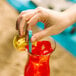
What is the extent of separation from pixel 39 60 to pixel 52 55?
1349 mm

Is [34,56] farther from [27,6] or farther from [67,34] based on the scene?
[27,6]

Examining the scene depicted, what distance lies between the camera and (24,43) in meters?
0.97

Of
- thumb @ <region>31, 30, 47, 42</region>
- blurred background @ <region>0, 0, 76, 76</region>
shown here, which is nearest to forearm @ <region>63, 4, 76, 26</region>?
thumb @ <region>31, 30, 47, 42</region>

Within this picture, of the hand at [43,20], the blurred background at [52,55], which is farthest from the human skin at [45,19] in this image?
the blurred background at [52,55]

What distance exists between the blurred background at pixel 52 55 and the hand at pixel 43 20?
918 millimetres

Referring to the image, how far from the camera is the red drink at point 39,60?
3.10 feet

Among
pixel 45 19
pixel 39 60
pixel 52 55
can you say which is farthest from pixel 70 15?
pixel 52 55

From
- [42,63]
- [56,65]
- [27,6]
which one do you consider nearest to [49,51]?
[42,63]

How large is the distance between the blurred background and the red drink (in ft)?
3.14

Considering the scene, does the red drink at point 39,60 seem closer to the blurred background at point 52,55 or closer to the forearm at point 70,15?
the forearm at point 70,15

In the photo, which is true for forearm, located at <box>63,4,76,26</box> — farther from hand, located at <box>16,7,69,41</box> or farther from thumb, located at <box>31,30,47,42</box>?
thumb, located at <box>31,30,47,42</box>

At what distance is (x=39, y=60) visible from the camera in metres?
0.95

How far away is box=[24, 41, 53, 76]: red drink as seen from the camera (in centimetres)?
95

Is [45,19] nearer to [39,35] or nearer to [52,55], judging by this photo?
[39,35]
